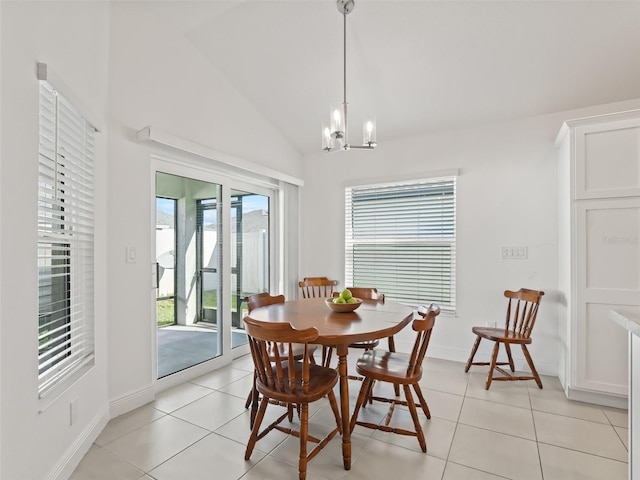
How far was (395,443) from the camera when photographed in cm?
220

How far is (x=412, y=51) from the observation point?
9.66 feet

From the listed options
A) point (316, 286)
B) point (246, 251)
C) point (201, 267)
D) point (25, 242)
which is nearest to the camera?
point (25, 242)

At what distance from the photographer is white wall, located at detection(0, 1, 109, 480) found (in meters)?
1.44

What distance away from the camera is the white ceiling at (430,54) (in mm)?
2564

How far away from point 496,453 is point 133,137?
339cm

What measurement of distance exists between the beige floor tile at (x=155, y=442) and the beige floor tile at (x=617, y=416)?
2926 millimetres

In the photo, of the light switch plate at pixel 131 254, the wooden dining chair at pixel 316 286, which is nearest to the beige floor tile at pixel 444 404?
the wooden dining chair at pixel 316 286

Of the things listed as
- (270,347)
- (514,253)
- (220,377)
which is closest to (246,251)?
(220,377)

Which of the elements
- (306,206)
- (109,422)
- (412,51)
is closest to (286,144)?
(306,206)

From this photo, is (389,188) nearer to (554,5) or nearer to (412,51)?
(412,51)

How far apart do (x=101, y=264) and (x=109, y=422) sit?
3.76 ft

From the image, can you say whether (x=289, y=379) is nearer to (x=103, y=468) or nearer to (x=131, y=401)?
(x=103, y=468)

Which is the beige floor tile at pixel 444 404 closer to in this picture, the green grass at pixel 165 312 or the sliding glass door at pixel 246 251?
the sliding glass door at pixel 246 251

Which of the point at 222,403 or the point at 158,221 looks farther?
the point at 158,221
